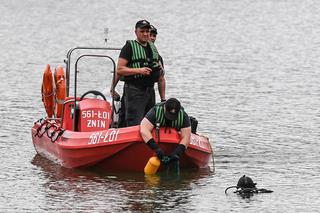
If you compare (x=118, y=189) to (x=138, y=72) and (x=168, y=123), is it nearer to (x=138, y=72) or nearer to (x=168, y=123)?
(x=168, y=123)

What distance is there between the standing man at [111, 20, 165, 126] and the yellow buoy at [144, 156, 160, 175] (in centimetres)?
87

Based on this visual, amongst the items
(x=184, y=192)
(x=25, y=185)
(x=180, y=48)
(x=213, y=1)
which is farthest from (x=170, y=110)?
(x=213, y=1)

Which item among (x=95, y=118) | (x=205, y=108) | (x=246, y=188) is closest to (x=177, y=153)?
(x=246, y=188)

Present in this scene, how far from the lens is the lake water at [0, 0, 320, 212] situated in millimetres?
14406

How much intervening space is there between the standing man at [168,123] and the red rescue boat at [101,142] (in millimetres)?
90

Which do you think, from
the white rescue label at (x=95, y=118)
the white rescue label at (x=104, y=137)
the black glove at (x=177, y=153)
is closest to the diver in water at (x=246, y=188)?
the black glove at (x=177, y=153)

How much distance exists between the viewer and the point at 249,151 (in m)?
18.3

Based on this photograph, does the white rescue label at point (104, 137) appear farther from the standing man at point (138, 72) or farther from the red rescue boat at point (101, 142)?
the standing man at point (138, 72)

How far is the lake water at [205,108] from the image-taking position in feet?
47.3

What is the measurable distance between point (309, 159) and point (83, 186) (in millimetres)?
4038

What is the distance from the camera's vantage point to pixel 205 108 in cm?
2339

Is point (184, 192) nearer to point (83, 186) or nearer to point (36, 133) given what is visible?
point (83, 186)

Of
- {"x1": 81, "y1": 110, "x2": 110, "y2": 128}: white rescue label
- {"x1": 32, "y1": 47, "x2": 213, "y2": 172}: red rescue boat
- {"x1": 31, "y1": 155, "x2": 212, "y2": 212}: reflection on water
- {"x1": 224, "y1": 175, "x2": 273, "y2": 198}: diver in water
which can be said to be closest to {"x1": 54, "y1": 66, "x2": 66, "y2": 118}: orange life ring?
{"x1": 32, "y1": 47, "x2": 213, "y2": 172}: red rescue boat

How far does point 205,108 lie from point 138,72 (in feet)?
26.0
